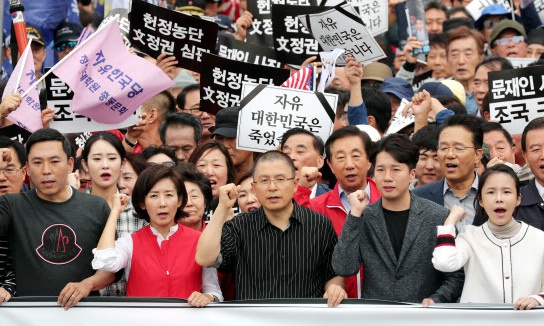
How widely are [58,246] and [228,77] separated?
11.4 feet

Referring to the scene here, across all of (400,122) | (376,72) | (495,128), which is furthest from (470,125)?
(376,72)

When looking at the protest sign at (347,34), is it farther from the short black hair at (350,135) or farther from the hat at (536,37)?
the hat at (536,37)

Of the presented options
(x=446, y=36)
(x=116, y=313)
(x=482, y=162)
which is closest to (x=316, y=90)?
(x=482, y=162)

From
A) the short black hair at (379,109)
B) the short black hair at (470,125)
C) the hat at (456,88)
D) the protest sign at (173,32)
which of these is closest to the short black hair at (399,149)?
the short black hair at (470,125)

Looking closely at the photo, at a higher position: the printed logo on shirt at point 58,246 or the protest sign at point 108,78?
the protest sign at point 108,78

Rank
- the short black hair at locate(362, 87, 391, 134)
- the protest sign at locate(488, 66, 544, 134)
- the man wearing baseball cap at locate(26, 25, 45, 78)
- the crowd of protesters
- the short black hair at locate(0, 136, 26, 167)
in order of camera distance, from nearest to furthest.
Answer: the crowd of protesters, the short black hair at locate(0, 136, 26, 167), the protest sign at locate(488, 66, 544, 134), the short black hair at locate(362, 87, 391, 134), the man wearing baseball cap at locate(26, 25, 45, 78)

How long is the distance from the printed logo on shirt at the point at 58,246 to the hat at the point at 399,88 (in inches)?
205

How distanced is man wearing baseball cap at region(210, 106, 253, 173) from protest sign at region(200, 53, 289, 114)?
349mm

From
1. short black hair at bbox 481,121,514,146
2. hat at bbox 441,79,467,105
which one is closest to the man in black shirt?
short black hair at bbox 481,121,514,146

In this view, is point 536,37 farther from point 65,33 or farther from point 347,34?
point 65,33

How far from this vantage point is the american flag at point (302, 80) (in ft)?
35.1

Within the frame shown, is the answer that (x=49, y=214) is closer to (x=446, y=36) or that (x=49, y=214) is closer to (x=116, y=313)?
(x=116, y=313)

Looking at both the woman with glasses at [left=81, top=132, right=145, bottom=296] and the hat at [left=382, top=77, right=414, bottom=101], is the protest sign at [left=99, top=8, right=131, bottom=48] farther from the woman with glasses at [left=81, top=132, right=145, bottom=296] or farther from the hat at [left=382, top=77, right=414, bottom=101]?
the woman with glasses at [left=81, top=132, right=145, bottom=296]

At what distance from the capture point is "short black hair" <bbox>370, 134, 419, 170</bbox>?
26.4ft
